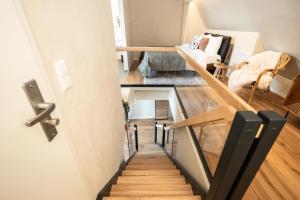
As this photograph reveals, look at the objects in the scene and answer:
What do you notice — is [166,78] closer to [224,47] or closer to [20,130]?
[224,47]

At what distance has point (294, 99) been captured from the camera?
6.50 feet

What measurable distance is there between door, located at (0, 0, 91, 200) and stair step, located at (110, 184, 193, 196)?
77cm

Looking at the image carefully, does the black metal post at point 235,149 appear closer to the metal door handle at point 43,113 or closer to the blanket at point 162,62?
the metal door handle at point 43,113

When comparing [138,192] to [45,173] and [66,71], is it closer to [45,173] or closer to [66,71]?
[45,173]

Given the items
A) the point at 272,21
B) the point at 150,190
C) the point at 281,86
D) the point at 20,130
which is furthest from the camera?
the point at 281,86

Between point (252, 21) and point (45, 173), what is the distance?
12.1ft

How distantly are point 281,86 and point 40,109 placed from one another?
3.45m

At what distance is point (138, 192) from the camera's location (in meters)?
1.32

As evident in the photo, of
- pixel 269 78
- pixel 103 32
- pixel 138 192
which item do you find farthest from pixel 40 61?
pixel 269 78

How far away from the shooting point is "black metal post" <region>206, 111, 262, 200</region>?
591mm

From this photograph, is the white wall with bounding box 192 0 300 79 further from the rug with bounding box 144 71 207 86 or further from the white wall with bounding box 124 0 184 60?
the white wall with bounding box 124 0 184 60

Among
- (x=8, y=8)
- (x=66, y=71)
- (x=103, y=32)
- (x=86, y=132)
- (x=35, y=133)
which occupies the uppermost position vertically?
(x=8, y=8)

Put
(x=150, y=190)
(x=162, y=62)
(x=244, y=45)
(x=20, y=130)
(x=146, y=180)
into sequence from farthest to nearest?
1. (x=162, y=62)
2. (x=244, y=45)
3. (x=146, y=180)
4. (x=150, y=190)
5. (x=20, y=130)

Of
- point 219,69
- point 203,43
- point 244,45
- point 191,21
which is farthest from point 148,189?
point 191,21
